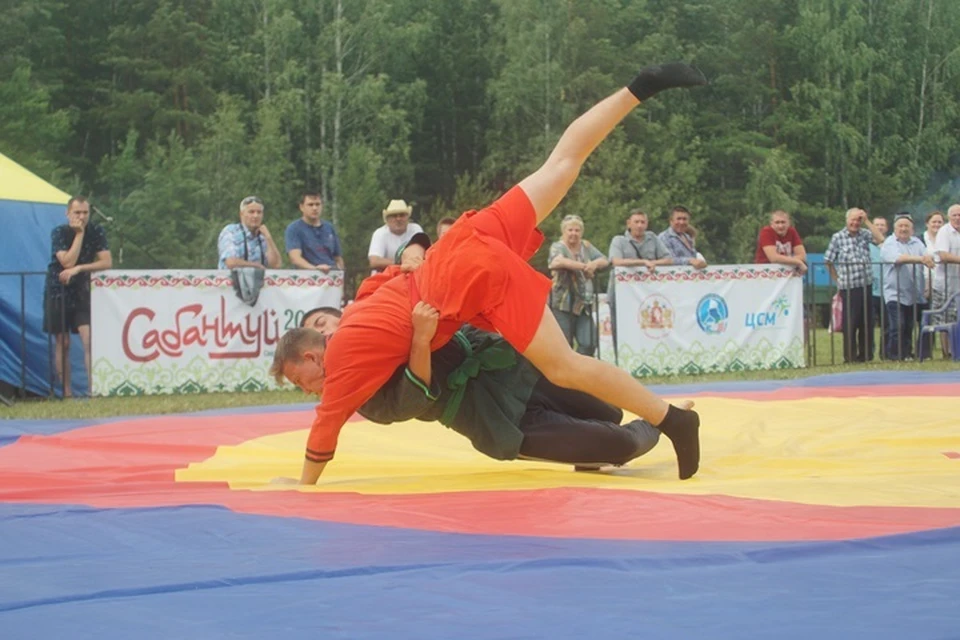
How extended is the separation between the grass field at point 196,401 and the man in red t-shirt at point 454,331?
12.5ft

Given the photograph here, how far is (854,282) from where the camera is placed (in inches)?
467

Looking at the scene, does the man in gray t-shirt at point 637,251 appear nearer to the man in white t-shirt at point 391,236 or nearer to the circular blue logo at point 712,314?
the circular blue logo at point 712,314

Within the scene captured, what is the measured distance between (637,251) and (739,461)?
636 cm

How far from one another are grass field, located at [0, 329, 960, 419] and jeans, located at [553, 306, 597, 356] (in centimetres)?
65

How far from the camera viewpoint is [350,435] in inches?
236

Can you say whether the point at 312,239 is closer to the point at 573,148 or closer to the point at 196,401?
the point at 196,401

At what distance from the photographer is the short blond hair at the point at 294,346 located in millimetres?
4547

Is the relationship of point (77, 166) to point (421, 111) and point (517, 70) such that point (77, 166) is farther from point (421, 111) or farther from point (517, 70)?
point (517, 70)

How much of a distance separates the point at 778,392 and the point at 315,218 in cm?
463

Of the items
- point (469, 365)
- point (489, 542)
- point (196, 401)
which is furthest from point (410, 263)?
point (196, 401)

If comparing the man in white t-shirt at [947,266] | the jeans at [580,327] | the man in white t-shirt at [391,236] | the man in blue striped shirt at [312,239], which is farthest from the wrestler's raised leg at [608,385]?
the man in white t-shirt at [947,266]

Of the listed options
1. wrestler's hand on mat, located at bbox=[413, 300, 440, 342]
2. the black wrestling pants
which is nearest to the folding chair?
the black wrestling pants

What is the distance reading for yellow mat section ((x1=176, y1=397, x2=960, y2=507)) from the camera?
4.06m

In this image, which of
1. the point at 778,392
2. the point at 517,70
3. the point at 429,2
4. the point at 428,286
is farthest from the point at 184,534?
the point at 429,2
